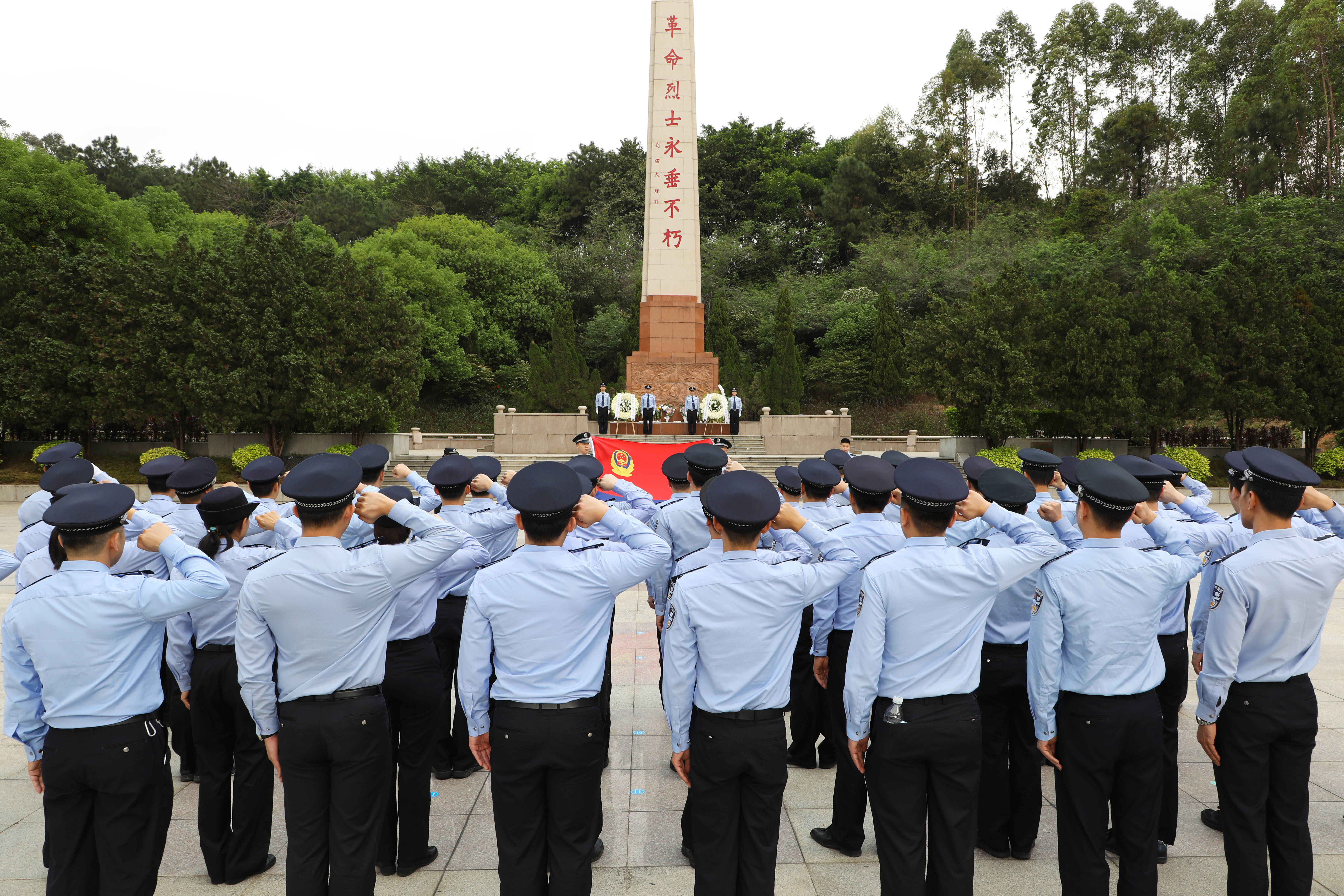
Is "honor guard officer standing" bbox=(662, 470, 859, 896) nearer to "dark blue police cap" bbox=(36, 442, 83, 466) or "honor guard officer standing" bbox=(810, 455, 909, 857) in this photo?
"honor guard officer standing" bbox=(810, 455, 909, 857)

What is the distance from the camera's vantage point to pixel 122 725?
8.46 feet

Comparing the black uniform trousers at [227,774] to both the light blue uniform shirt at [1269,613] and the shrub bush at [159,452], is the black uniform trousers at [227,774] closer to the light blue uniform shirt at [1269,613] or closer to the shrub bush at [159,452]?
the light blue uniform shirt at [1269,613]

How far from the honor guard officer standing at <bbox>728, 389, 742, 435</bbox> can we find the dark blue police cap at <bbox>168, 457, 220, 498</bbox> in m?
16.5

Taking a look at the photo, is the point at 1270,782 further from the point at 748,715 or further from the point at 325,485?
the point at 325,485

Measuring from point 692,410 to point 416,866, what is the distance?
16.6 m

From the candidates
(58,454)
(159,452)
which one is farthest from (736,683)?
(159,452)

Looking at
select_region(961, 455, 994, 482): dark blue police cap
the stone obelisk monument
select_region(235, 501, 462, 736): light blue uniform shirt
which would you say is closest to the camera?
select_region(235, 501, 462, 736): light blue uniform shirt

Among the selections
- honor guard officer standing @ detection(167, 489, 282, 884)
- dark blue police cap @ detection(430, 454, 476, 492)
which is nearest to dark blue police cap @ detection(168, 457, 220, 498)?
honor guard officer standing @ detection(167, 489, 282, 884)

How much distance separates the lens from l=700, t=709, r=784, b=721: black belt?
2.58 m

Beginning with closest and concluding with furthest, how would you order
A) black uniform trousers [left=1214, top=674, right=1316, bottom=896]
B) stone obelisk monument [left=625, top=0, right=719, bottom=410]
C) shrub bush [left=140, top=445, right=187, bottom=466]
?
black uniform trousers [left=1214, top=674, right=1316, bottom=896]
shrub bush [left=140, top=445, right=187, bottom=466]
stone obelisk monument [left=625, top=0, right=719, bottom=410]

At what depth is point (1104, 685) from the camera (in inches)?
107

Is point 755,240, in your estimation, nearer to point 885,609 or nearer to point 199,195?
point 199,195

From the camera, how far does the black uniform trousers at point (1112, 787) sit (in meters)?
2.71

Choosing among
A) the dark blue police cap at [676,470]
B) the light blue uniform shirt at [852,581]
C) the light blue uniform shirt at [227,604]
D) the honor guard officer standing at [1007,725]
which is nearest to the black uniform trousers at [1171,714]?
the honor guard officer standing at [1007,725]
